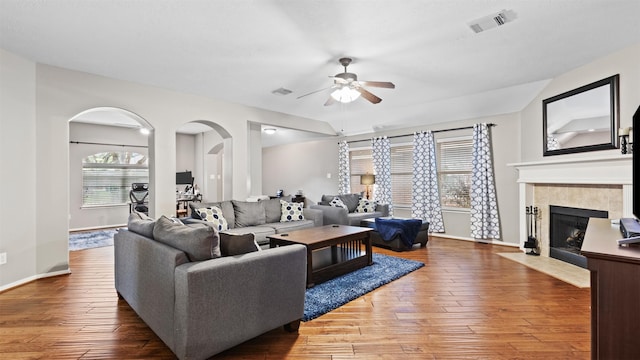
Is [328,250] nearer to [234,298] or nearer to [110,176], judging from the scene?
[234,298]

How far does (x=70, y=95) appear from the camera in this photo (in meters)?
3.94

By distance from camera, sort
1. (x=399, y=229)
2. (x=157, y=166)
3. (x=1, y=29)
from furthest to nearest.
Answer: (x=399, y=229) → (x=157, y=166) → (x=1, y=29)

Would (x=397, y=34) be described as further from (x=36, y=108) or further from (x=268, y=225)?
(x=36, y=108)

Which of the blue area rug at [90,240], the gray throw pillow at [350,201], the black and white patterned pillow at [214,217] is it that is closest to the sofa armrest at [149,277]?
the black and white patterned pillow at [214,217]

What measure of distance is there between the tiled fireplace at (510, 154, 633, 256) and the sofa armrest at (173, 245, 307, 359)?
371 centimetres

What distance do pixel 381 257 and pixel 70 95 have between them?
15.3 ft

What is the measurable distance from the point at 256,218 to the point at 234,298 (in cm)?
295

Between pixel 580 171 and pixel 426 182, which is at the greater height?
pixel 580 171

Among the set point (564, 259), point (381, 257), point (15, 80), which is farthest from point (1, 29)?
point (564, 259)

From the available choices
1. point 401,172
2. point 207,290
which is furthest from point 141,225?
point 401,172

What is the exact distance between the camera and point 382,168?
7219 mm

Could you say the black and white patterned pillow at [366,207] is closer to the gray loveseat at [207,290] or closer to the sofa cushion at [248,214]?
the sofa cushion at [248,214]

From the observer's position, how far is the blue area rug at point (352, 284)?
2846mm

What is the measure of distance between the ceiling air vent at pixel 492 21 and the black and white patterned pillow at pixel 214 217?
3.78 metres
